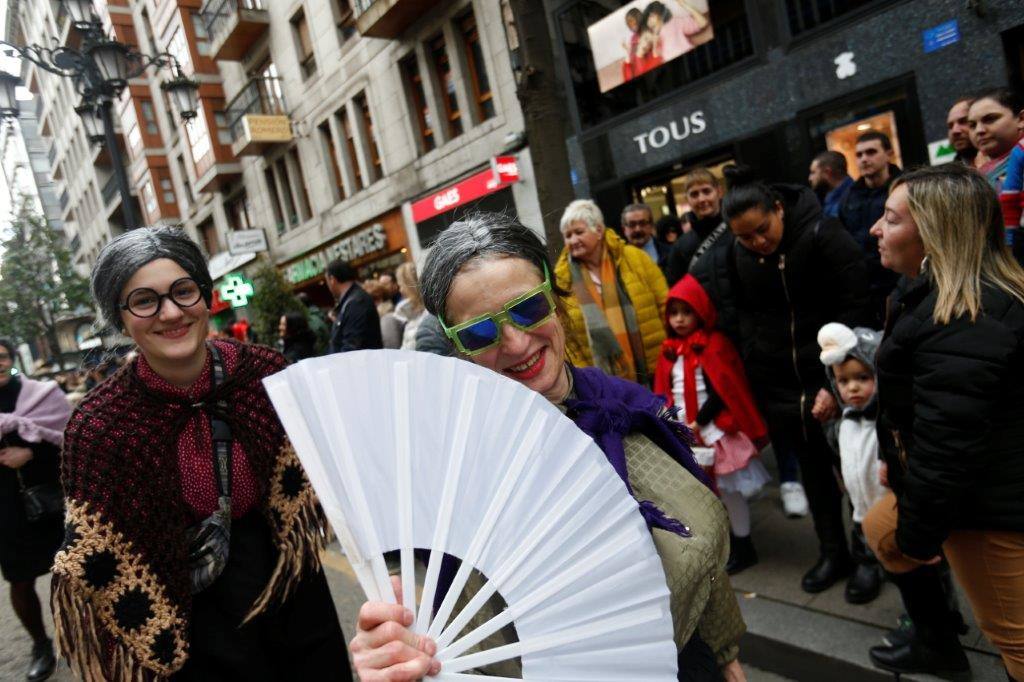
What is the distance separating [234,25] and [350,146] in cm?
497

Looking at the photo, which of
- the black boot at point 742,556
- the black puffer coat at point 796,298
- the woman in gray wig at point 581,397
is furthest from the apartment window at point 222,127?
the woman in gray wig at point 581,397

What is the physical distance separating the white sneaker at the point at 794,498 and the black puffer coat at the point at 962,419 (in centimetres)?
201

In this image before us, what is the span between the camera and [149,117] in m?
26.0

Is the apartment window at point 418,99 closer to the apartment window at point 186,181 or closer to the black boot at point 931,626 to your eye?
the black boot at point 931,626

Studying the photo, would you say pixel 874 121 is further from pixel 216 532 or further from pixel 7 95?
pixel 7 95

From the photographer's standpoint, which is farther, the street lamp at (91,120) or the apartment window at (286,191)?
the apartment window at (286,191)

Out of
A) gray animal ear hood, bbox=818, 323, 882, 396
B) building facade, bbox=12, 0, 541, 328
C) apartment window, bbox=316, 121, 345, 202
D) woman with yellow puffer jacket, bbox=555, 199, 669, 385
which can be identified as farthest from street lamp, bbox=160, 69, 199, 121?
gray animal ear hood, bbox=818, 323, 882, 396

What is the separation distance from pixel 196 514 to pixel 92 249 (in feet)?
142

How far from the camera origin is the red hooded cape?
3.47 metres

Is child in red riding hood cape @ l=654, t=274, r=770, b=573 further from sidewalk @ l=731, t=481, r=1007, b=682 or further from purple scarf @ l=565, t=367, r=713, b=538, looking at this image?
purple scarf @ l=565, t=367, r=713, b=538

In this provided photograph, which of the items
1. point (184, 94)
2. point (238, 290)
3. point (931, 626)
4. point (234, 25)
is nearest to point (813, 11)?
point (931, 626)

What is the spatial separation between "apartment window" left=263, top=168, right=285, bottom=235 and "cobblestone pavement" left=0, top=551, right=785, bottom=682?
1528cm

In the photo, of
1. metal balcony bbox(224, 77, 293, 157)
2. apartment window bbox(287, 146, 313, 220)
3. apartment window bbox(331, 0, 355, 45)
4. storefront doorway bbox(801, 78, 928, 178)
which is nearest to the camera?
storefront doorway bbox(801, 78, 928, 178)

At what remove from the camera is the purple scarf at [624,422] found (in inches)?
50.0
